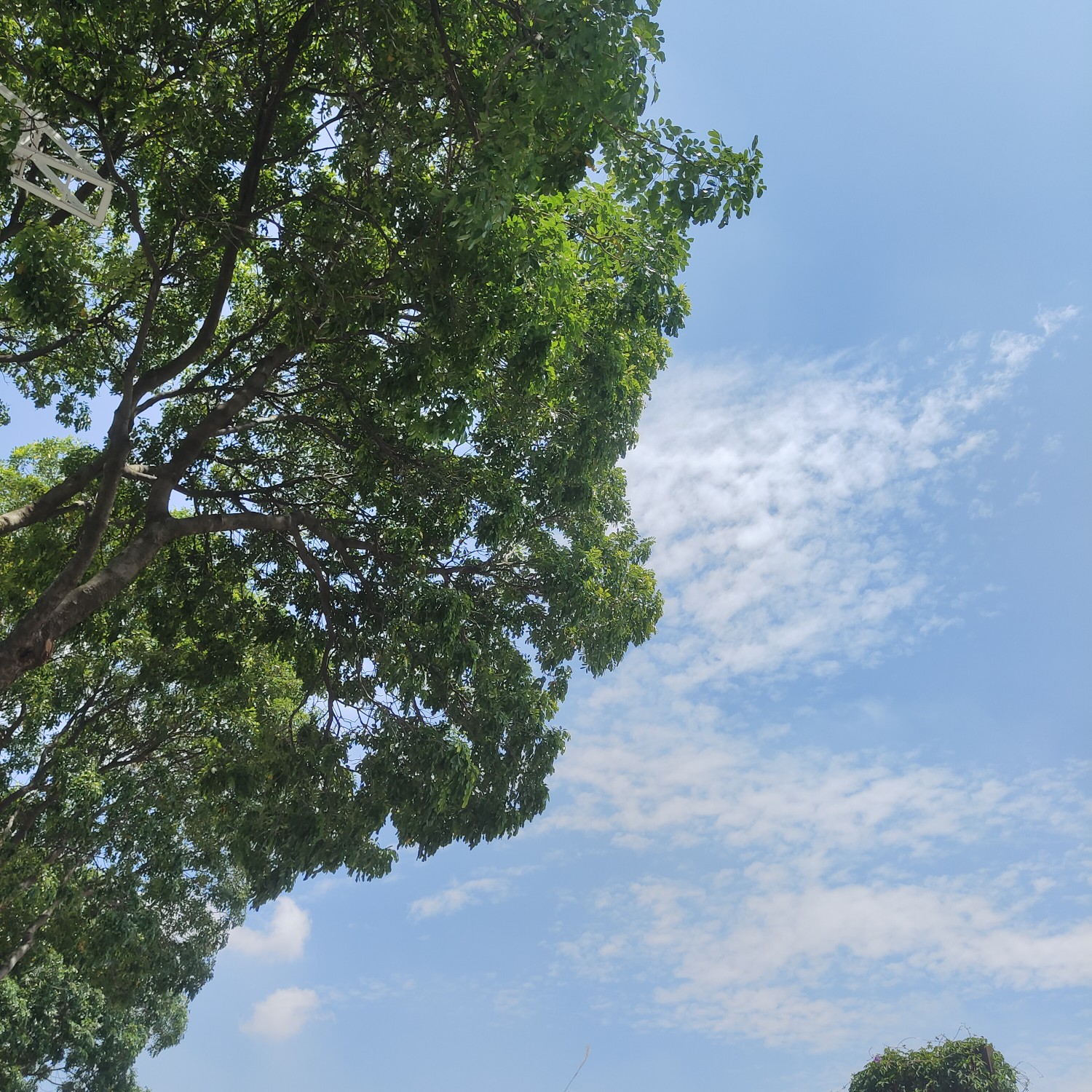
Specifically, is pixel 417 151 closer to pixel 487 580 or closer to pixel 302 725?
pixel 487 580

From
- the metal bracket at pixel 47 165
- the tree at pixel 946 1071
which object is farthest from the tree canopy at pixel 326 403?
the tree at pixel 946 1071

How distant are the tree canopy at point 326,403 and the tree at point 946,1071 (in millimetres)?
8105

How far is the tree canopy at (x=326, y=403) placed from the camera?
6.00m

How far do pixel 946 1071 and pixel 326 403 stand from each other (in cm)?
1186

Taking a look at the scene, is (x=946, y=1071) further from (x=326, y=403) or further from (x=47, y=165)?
(x=47, y=165)

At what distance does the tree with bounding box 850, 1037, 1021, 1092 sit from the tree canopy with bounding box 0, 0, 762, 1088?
26.6ft

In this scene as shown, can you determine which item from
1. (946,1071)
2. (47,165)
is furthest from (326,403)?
(946,1071)

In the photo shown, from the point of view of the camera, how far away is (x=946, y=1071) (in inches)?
514

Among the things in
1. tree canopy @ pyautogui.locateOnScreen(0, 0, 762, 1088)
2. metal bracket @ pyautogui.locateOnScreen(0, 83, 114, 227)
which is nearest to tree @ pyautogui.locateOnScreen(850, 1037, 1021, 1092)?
tree canopy @ pyautogui.locateOnScreen(0, 0, 762, 1088)

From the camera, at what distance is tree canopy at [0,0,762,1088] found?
5996 millimetres

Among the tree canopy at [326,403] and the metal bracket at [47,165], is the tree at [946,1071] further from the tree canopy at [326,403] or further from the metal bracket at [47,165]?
the metal bracket at [47,165]

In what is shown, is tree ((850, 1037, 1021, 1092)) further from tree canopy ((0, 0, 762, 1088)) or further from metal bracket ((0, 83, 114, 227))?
metal bracket ((0, 83, 114, 227))

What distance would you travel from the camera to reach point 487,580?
941cm

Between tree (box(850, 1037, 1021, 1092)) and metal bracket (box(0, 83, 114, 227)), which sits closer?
metal bracket (box(0, 83, 114, 227))
